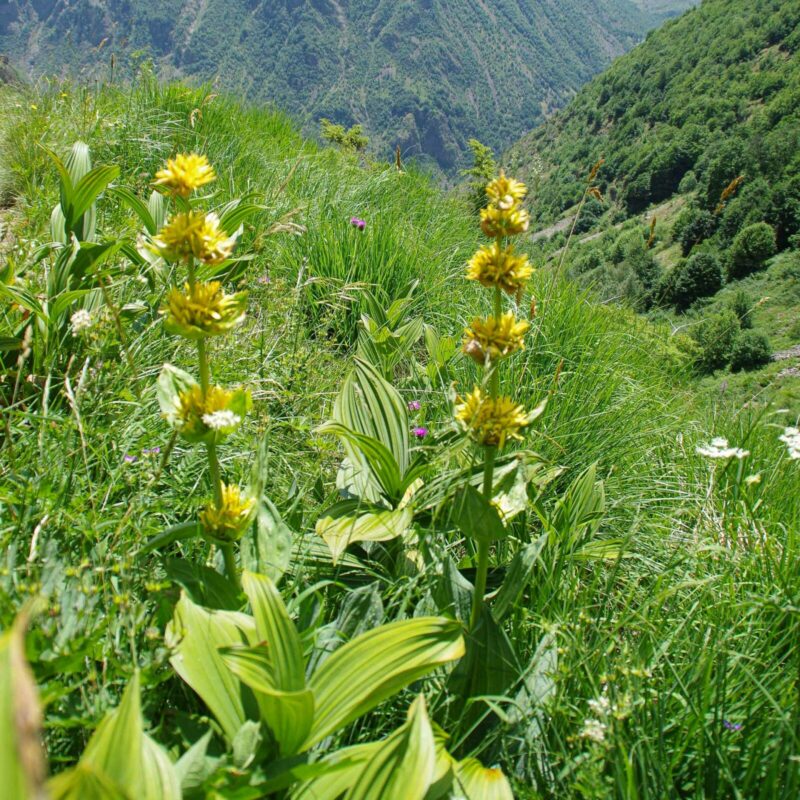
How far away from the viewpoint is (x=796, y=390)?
18.7 m

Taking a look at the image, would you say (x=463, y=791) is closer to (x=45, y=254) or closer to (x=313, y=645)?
(x=313, y=645)

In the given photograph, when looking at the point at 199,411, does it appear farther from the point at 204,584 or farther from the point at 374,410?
the point at 374,410

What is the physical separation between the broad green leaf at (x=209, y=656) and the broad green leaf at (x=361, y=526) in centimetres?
40

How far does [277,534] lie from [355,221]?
2473 mm

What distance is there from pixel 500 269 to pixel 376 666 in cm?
80

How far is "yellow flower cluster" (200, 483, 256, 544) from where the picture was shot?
1299mm

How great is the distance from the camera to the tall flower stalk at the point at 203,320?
1183mm

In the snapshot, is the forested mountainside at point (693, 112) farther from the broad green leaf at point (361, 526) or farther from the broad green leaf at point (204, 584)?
the broad green leaf at point (204, 584)

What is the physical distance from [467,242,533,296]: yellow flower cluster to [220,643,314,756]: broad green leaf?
0.82 meters

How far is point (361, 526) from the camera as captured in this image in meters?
1.69

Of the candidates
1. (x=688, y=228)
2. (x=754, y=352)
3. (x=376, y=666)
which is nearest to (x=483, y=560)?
(x=376, y=666)

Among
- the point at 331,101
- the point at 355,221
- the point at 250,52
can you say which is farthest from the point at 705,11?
the point at 355,221

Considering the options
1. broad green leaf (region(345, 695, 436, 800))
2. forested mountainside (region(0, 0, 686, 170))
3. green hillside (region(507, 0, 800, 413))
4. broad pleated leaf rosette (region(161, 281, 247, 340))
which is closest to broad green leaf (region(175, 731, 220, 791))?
broad green leaf (region(345, 695, 436, 800))

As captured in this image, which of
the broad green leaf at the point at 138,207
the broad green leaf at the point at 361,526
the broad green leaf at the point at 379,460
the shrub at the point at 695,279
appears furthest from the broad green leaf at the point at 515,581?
the shrub at the point at 695,279
